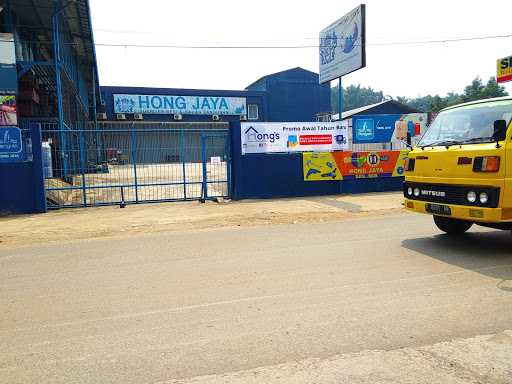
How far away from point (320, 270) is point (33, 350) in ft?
11.2

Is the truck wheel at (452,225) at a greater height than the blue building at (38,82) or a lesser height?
lesser

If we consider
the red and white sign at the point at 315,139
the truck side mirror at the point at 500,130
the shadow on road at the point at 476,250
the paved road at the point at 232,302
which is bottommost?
the paved road at the point at 232,302

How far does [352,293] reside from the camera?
473 centimetres

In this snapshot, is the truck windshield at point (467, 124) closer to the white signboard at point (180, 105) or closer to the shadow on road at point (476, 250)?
the shadow on road at point (476, 250)

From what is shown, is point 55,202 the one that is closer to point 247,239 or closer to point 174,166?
point 174,166

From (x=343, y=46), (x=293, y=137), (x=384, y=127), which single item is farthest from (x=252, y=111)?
(x=293, y=137)

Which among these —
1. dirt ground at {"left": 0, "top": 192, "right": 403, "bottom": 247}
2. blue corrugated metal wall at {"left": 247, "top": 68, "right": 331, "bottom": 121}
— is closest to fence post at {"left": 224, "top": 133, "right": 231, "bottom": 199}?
dirt ground at {"left": 0, "top": 192, "right": 403, "bottom": 247}

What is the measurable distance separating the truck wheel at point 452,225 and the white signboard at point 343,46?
1020 cm

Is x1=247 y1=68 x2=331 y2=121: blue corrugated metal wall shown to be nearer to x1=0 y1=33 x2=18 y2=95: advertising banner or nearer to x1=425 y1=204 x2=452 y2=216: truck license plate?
x1=0 y1=33 x2=18 y2=95: advertising banner

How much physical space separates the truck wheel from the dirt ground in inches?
115

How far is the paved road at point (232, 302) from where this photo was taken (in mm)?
3393

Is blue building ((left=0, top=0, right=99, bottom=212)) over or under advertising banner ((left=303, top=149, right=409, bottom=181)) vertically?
over

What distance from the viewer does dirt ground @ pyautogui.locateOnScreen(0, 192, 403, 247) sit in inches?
364

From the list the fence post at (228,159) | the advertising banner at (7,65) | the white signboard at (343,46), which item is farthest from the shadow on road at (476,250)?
the advertising banner at (7,65)
